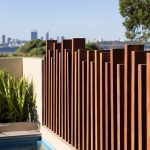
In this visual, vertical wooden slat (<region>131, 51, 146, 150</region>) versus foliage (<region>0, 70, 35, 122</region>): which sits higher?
vertical wooden slat (<region>131, 51, 146, 150</region>)

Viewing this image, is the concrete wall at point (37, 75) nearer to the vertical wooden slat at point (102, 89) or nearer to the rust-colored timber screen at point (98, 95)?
the rust-colored timber screen at point (98, 95)

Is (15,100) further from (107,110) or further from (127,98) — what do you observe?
(127,98)

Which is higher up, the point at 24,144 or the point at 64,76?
the point at 64,76

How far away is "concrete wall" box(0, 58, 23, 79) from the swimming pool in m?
2.13

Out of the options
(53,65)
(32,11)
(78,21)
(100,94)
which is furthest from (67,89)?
(32,11)

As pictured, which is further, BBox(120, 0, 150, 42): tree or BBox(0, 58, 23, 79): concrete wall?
BBox(120, 0, 150, 42): tree

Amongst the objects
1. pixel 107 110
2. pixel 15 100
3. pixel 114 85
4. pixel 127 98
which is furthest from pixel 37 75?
pixel 127 98

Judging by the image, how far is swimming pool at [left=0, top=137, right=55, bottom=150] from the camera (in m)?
8.45

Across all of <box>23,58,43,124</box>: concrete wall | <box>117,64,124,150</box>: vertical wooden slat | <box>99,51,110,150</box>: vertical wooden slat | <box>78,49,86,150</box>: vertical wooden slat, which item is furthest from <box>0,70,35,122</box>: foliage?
<box>117,64,124,150</box>: vertical wooden slat

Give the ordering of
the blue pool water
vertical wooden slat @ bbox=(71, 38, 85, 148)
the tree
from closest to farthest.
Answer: vertical wooden slat @ bbox=(71, 38, 85, 148)
the blue pool water
the tree

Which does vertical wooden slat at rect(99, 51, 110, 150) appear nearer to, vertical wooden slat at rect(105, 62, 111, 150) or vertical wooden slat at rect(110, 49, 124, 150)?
vertical wooden slat at rect(105, 62, 111, 150)

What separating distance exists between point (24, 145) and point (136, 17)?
19.0 m

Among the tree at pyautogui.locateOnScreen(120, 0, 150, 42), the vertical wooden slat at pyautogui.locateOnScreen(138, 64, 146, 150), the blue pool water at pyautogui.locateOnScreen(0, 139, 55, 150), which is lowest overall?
the blue pool water at pyautogui.locateOnScreen(0, 139, 55, 150)

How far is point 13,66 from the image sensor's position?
34.1 feet
